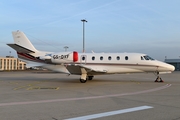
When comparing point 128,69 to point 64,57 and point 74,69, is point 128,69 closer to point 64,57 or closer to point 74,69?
point 74,69

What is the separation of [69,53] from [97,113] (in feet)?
43.0

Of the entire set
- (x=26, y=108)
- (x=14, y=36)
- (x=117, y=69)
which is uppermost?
(x=14, y=36)

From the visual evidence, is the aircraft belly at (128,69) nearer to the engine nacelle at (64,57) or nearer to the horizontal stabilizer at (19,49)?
the engine nacelle at (64,57)

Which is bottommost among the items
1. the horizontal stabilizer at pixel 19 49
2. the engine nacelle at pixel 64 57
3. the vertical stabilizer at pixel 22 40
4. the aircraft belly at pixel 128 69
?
the aircraft belly at pixel 128 69

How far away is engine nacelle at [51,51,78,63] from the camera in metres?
19.2

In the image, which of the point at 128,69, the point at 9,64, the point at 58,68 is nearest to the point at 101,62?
the point at 128,69

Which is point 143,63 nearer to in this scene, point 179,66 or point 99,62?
point 99,62

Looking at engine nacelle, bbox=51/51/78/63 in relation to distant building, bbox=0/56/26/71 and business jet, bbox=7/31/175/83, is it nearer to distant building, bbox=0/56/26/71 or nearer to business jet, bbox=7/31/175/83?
business jet, bbox=7/31/175/83

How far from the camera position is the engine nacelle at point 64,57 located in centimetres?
1917

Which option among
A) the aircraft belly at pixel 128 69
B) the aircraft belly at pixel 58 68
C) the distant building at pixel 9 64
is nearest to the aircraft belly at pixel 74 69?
the aircraft belly at pixel 58 68

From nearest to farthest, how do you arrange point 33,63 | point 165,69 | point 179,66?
1. point 165,69
2. point 33,63
3. point 179,66

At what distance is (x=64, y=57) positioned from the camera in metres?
19.2

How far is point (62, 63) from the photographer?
19.4 metres

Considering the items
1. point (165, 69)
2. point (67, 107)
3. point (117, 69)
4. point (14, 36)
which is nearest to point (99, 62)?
point (117, 69)
